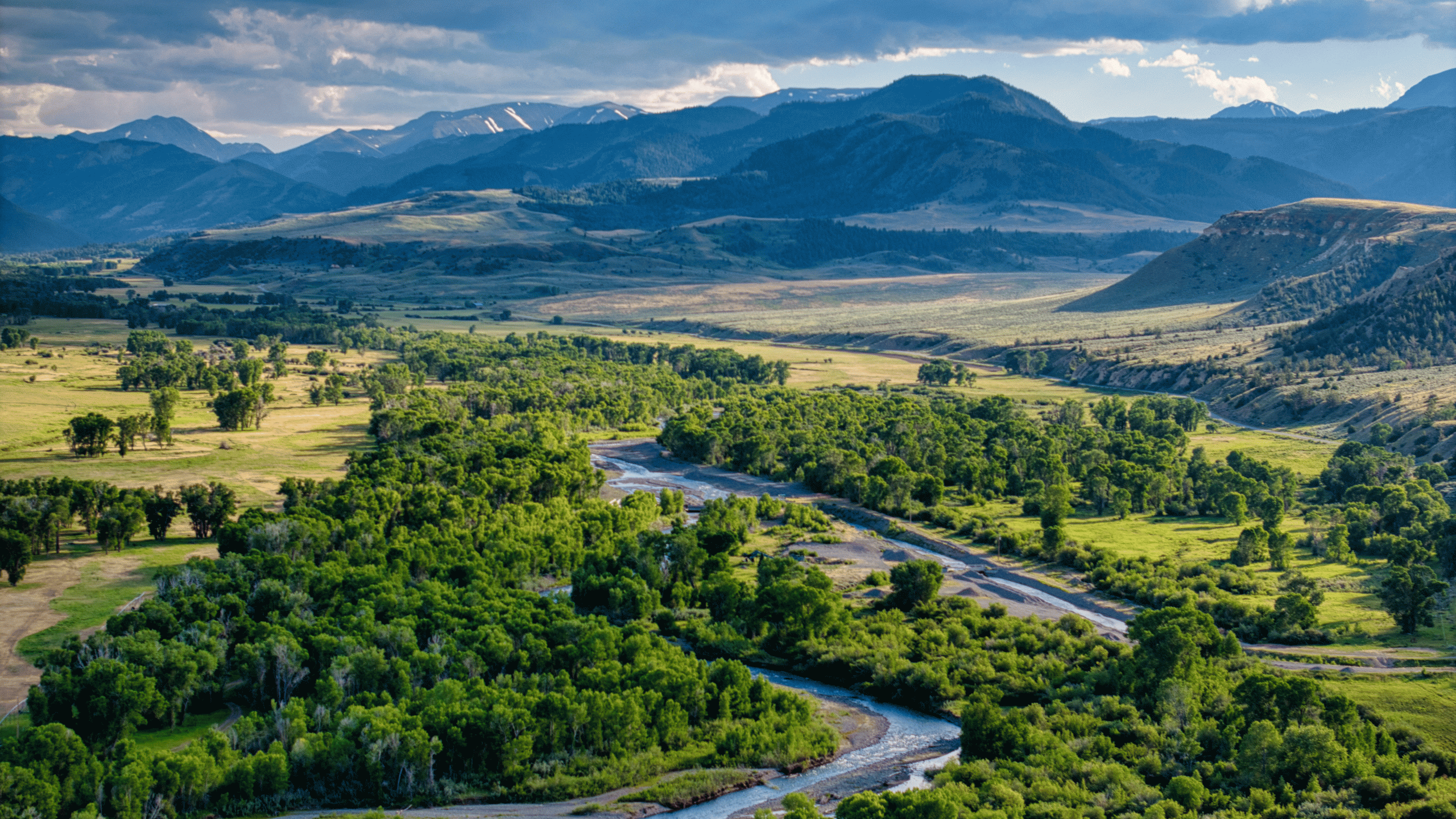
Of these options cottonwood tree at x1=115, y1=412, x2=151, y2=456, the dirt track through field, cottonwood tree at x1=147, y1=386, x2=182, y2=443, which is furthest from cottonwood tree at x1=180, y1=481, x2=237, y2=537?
cottonwood tree at x1=147, y1=386, x2=182, y2=443

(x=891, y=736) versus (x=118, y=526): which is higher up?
(x=118, y=526)

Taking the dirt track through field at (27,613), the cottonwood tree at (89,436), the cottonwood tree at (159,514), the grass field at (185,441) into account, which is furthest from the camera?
the cottonwood tree at (89,436)

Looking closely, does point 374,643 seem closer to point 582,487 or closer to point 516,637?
point 516,637

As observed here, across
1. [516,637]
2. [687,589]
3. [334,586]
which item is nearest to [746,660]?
[687,589]

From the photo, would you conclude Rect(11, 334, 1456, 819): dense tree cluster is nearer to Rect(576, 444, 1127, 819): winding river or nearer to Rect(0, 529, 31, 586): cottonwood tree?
Rect(576, 444, 1127, 819): winding river

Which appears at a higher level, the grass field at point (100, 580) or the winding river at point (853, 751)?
the grass field at point (100, 580)

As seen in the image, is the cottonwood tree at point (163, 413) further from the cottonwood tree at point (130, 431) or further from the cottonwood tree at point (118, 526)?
the cottonwood tree at point (118, 526)

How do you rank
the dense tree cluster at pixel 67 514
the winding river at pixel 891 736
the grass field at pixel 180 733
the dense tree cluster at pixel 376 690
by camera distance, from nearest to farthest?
the dense tree cluster at pixel 376 690 < the winding river at pixel 891 736 < the grass field at pixel 180 733 < the dense tree cluster at pixel 67 514

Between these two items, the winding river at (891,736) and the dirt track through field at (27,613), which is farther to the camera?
the dirt track through field at (27,613)

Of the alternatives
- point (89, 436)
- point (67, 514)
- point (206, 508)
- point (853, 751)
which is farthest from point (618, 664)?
point (89, 436)

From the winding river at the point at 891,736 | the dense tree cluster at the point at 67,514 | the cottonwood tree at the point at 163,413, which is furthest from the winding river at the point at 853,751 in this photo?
the cottonwood tree at the point at 163,413

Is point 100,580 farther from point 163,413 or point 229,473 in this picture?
point 163,413

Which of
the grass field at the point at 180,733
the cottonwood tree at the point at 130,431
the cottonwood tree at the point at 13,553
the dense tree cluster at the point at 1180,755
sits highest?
the cottonwood tree at the point at 130,431
